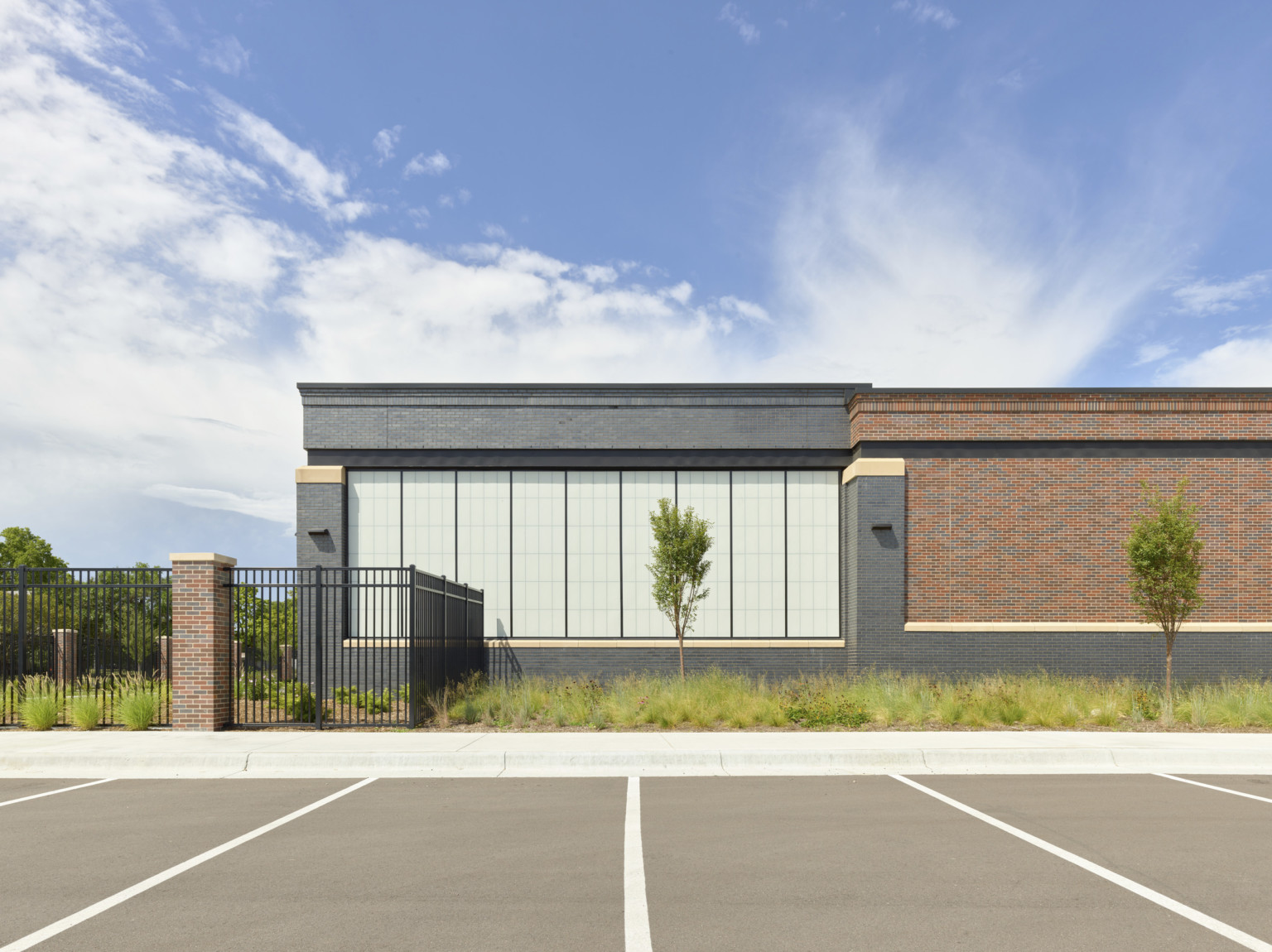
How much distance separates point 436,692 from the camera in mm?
15695

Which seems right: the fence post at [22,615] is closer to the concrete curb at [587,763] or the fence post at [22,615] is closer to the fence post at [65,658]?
the fence post at [65,658]

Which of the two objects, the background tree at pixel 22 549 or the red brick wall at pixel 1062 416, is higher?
the red brick wall at pixel 1062 416

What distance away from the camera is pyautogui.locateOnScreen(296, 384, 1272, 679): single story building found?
20.2m

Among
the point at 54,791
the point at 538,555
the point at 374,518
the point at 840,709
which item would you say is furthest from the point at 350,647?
the point at 840,709

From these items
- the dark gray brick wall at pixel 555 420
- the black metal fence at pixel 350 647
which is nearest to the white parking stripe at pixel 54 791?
the black metal fence at pixel 350 647

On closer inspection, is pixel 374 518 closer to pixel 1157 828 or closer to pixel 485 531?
pixel 485 531

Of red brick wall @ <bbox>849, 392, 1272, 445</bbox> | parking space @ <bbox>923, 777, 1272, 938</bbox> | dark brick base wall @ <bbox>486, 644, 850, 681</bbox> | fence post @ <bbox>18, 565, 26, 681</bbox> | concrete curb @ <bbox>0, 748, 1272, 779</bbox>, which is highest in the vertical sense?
red brick wall @ <bbox>849, 392, 1272, 445</bbox>

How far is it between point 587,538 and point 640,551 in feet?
4.40

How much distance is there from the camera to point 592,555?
69.7 feet

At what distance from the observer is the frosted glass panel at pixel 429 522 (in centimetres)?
2130

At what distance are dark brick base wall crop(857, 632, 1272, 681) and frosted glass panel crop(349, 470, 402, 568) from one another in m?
11.5

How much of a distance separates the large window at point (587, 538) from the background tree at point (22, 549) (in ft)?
152

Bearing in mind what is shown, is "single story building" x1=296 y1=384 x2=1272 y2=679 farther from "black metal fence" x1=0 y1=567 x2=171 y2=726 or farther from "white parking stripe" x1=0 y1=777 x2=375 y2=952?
"white parking stripe" x1=0 y1=777 x2=375 y2=952

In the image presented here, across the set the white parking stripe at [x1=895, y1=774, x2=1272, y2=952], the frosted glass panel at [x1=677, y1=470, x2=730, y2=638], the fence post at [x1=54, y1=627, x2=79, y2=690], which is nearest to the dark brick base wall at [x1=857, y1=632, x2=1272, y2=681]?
the frosted glass panel at [x1=677, y1=470, x2=730, y2=638]
